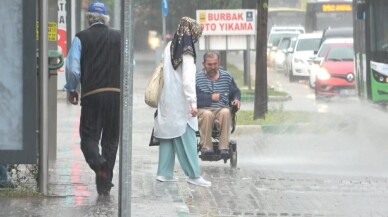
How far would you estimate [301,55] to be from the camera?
3716cm

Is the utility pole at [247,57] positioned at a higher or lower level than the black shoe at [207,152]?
higher

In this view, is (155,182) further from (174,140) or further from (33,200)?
(33,200)

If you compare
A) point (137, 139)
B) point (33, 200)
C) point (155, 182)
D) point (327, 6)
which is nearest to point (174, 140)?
point (155, 182)

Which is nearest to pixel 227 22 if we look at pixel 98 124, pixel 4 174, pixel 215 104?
pixel 215 104

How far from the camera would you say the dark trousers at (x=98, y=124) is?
31.7ft

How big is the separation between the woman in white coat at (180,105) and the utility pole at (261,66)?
8136 millimetres

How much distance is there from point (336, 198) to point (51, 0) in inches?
159

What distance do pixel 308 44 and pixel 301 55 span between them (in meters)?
1.64

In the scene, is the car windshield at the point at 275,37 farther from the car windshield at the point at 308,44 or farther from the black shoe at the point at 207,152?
the black shoe at the point at 207,152

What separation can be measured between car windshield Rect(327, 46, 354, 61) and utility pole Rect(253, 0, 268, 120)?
33.4 feet

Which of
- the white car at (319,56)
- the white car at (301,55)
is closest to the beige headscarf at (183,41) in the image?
the white car at (319,56)

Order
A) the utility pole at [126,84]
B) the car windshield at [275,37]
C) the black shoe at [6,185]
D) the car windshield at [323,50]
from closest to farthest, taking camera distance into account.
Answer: the utility pole at [126,84] → the black shoe at [6,185] → the car windshield at [323,50] → the car windshield at [275,37]

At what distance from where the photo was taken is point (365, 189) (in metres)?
11.0

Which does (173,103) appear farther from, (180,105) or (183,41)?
(183,41)
